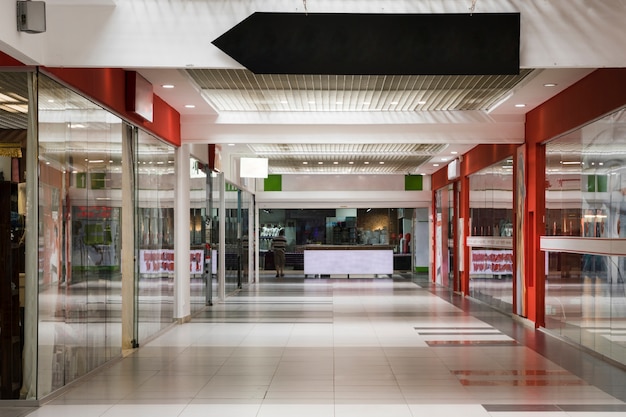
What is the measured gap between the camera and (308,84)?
11836mm

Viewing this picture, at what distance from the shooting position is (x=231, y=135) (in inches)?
→ 553

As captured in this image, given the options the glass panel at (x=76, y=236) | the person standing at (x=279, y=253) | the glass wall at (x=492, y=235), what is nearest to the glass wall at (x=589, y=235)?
the glass wall at (x=492, y=235)

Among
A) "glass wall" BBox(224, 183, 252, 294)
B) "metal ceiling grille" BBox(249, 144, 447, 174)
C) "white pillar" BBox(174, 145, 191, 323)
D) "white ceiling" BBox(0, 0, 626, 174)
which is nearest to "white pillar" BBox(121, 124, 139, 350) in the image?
"white ceiling" BBox(0, 0, 626, 174)

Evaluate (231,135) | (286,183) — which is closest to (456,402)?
(231,135)

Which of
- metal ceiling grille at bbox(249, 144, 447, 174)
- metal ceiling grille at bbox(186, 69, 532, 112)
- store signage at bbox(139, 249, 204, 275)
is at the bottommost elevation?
store signage at bbox(139, 249, 204, 275)

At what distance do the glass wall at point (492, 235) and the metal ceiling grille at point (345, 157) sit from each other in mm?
1730

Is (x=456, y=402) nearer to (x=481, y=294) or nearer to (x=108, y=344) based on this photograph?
(x=108, y=344)

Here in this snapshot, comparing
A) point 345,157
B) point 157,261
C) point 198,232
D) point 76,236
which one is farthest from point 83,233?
point 345,157

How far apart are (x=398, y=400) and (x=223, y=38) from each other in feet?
12.0

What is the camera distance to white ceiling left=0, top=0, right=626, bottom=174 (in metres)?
7.15

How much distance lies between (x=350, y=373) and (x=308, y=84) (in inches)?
191

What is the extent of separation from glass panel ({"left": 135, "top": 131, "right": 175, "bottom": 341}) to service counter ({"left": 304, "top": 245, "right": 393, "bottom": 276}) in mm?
15039

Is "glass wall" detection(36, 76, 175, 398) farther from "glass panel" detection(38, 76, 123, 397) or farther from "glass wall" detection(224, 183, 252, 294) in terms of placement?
"glass wall" detection(224, 183, 252, 294)

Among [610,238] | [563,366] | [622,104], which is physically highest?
[622,104]
